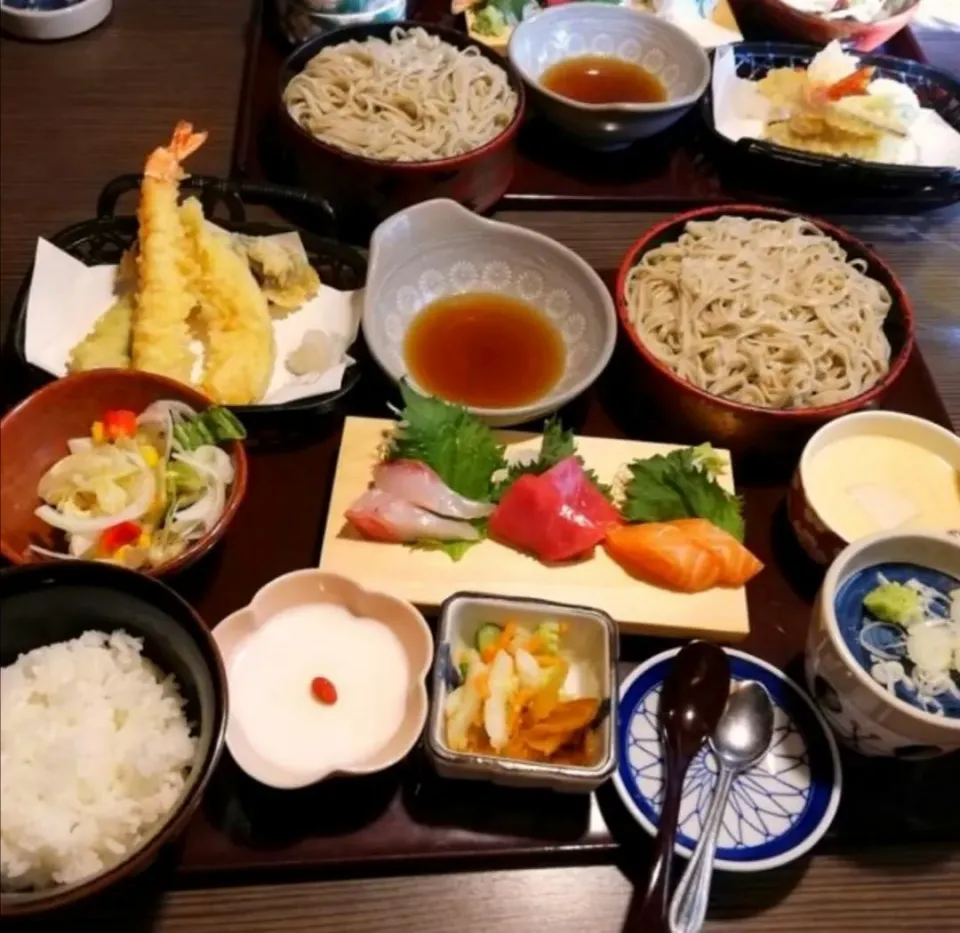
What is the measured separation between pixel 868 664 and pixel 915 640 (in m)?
0.08

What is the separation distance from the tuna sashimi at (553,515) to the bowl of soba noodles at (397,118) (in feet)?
2.42

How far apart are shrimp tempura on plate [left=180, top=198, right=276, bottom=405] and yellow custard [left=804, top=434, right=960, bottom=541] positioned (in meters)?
0.92

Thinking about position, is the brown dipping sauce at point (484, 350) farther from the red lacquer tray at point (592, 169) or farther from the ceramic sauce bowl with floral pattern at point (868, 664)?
the ceramic sauce bowl with floral pattern at point (868, 664)

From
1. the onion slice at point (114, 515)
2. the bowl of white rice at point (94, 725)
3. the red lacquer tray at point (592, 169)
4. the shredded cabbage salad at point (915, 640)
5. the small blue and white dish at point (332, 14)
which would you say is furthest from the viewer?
the small blue and white dish at point (332, 14)

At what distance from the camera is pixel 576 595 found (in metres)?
1.50

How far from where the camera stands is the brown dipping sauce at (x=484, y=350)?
1.80 metres

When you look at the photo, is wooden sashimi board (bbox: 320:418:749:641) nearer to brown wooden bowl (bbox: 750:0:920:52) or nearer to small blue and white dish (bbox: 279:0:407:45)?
small blue and white dish (bbox: 279:0:407:45)

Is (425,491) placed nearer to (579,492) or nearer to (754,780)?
(579,492)

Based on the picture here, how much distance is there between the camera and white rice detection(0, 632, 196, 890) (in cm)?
106

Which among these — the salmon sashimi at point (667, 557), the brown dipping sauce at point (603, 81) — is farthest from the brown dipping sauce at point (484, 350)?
the brown dipping sauce at point (603, 81)

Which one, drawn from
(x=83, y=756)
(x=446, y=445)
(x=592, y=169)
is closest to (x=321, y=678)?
(x=83, y=756)

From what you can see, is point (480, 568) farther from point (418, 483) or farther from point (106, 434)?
point (106, 434)

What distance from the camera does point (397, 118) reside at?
7.00ft

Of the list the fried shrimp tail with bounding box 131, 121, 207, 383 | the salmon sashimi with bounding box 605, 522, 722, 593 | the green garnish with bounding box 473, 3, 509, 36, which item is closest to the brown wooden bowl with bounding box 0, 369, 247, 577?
the fried shrimp tail with bounding box 131, 121, 207, 383
